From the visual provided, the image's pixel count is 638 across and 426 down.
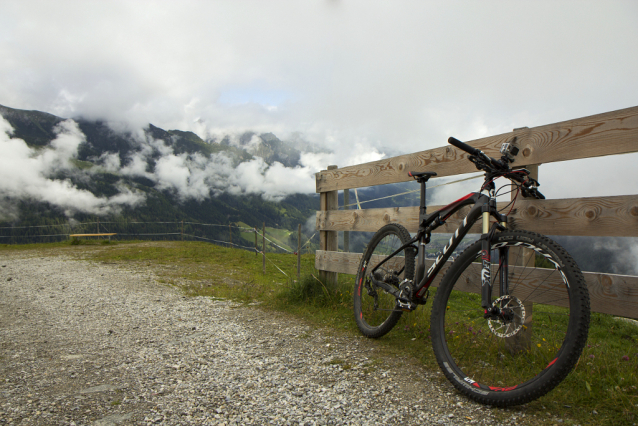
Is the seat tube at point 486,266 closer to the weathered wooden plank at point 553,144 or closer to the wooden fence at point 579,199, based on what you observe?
the wooden fence at point 579,199

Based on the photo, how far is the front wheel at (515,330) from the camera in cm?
229

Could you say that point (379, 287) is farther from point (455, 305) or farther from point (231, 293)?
point (455, 305)

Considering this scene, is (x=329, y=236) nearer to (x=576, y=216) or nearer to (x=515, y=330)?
(x=576, y=216)

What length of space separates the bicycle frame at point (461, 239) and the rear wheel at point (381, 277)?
0.33 feet

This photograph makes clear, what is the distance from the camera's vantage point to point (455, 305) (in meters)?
10.2

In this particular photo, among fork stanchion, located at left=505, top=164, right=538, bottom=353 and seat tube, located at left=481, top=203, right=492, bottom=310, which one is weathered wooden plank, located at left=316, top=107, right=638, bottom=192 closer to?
fork stanchion, located at left=505, top=164, right=538, bottom=353

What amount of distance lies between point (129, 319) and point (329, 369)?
3649 mm

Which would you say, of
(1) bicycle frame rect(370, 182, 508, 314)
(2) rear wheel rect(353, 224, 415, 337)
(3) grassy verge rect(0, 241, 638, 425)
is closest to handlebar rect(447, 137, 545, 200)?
(1) bicycle frame rect(370, 182, 508, 314)

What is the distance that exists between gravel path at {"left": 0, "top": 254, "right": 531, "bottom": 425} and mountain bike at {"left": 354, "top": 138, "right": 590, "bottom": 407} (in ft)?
0.99

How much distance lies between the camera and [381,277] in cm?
436

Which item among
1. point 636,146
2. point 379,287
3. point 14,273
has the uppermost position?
point 636,146

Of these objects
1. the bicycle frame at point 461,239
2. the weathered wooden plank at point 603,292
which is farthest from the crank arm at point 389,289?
the weathered wooden plank at point 603,292

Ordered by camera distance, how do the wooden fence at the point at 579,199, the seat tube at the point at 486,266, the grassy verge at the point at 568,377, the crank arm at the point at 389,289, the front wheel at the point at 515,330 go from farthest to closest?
the crank arm at the point at 389,289 < the wooden fence at the point at 579,199 < the seat tube at the point at 486,266 < the grassy verge at the point at 568,377 < the front wheel at the point at 515,330

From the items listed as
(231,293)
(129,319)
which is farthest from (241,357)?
(231,293)
